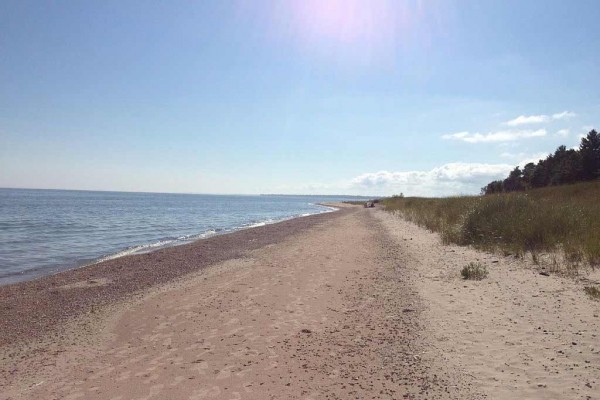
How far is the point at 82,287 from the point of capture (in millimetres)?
11242

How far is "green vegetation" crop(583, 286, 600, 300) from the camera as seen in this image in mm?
7164

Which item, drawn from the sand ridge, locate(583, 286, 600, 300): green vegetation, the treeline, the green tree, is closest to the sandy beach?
the sand ridge

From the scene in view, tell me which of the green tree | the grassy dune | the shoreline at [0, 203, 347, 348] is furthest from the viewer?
the green tree

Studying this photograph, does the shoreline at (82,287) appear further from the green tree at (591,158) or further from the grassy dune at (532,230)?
the green tree at (591,158)

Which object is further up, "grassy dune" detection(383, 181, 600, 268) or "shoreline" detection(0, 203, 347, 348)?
"grassy dune" detection(383, 181, 600, 268)

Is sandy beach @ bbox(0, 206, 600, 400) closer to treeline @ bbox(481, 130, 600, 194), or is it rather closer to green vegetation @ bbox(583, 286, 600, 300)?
green vegetation @ bbox(583, 286, 600, 300)

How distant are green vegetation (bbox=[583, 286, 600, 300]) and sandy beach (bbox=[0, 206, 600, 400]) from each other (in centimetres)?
12

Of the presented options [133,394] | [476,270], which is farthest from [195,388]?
[476,270]

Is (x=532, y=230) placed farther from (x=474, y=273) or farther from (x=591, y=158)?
(x=591, y=158)

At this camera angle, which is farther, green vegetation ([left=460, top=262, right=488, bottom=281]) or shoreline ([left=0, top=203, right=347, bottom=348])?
green vegetation ([left=460, top=262, right=488, bottom=281])

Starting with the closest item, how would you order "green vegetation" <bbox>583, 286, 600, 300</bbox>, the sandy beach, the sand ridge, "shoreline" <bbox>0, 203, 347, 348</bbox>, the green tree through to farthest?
the sand ridge < the sandy beach < "green vegetation" <bbox>583, 286, 600, 300</bbox> < "shoreline" <bbox>0, 203, 347, 348</bbox> < the green tree

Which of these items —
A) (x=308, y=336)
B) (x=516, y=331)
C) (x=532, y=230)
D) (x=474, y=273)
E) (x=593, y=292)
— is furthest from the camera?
(x=532, y=230)

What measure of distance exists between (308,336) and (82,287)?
7.92 metres

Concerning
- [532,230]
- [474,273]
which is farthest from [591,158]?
[474,273]
